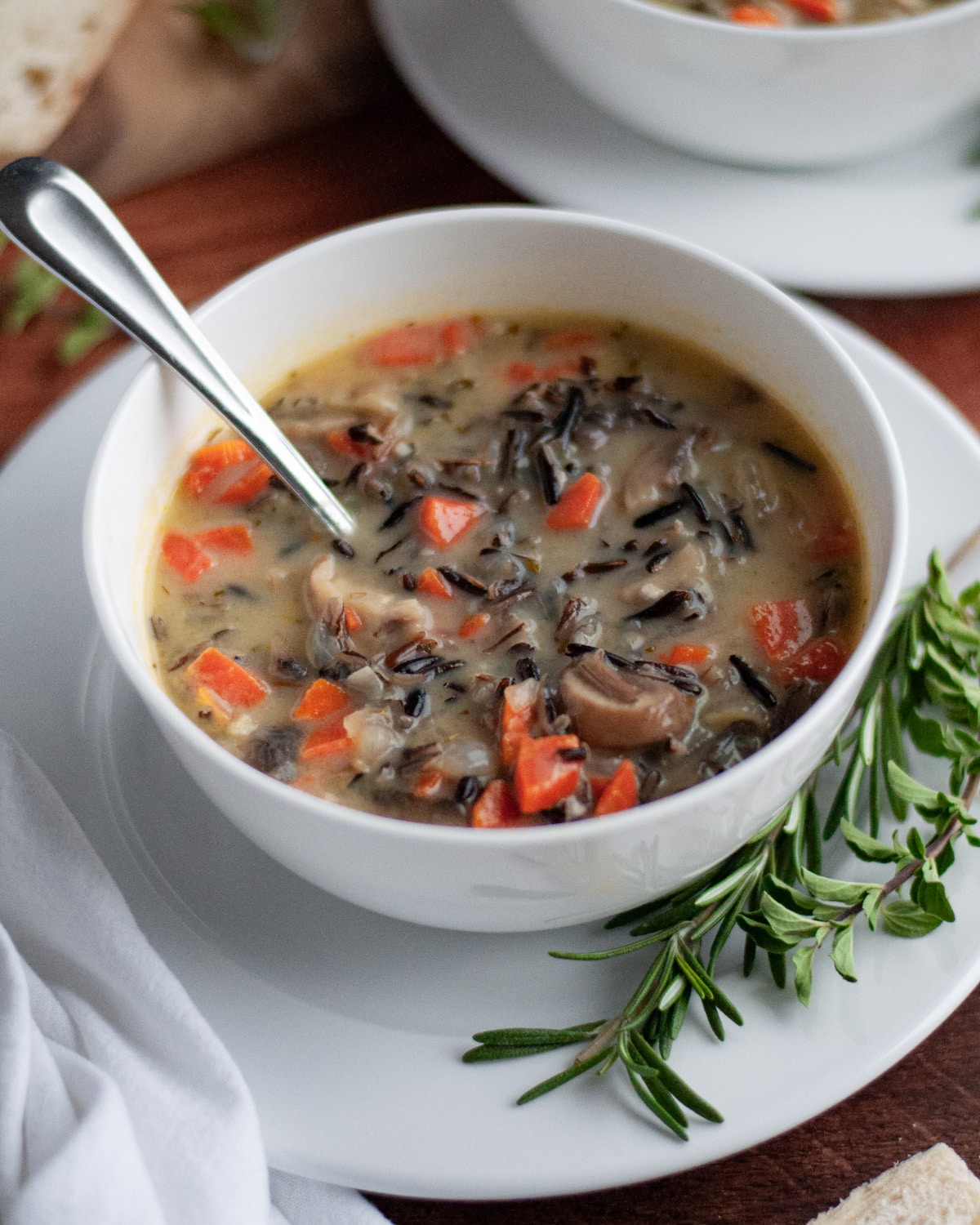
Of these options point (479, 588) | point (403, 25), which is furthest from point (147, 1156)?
point (403, 25)

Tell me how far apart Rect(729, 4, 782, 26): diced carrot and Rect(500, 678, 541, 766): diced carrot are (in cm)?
245

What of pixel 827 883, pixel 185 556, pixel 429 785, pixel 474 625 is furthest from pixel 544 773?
pixel 185 556

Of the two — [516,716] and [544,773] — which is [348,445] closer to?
[516,716]

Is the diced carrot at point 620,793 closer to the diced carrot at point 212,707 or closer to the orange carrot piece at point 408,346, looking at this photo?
the diced carrot at point 212,707

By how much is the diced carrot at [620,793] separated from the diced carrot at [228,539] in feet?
2.96

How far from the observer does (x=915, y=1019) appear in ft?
7.39

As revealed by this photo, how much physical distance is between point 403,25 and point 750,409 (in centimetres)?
203

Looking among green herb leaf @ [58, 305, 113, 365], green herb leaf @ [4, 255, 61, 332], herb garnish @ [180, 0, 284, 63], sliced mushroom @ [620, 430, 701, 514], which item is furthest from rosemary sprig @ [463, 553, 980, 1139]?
herb garnish @ [180, 0, 284, 63]

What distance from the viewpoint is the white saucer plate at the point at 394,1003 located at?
2162mm

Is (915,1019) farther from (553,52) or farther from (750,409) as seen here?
(553,52)

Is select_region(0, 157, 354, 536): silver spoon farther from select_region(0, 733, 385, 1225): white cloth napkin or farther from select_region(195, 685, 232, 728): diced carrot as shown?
select_region(0, 733, 385, 1225): white cloth napkin

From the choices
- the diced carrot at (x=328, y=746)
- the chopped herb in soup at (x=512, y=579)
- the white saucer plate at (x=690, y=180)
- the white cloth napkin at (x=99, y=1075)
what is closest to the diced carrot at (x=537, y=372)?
the chopped herb in soup at (x=512, y=579)

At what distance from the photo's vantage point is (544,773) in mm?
2322

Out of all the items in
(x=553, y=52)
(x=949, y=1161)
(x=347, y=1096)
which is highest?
(x=553, y=52)
